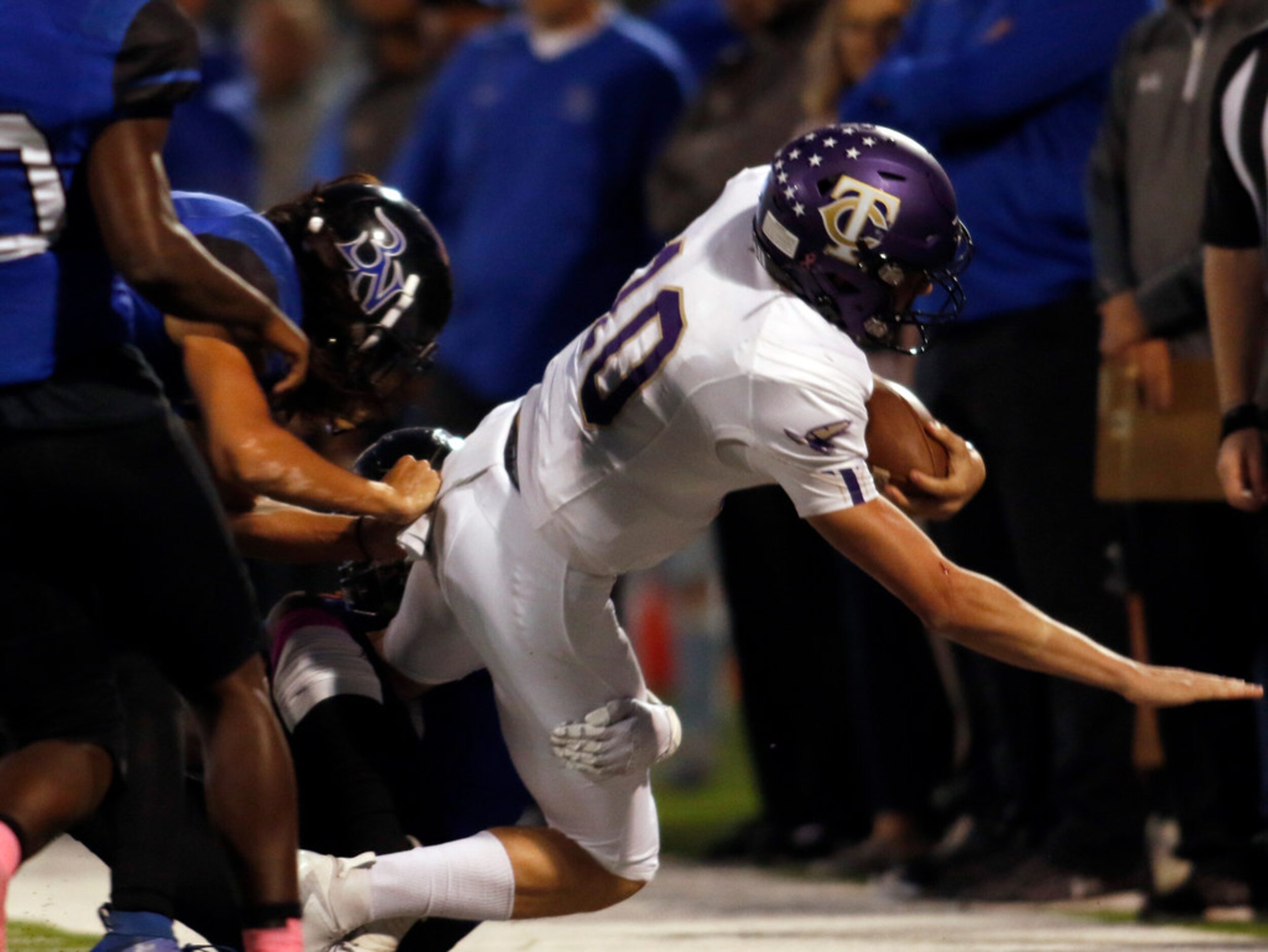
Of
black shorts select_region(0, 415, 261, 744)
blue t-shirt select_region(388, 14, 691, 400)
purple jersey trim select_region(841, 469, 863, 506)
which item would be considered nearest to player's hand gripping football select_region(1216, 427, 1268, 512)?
purple jersey trim select_region(841, 469, 863, 506)

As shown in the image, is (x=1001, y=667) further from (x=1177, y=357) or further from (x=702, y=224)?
(x=702, y=224)

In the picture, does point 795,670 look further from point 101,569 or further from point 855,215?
point 101,569

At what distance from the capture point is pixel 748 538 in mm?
5980

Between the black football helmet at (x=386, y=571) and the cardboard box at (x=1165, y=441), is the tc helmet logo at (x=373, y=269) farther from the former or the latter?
the cardboard box at (x=1165, y=441)

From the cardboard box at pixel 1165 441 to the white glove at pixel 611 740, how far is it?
1.50 meters

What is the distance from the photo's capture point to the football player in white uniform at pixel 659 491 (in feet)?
10.4

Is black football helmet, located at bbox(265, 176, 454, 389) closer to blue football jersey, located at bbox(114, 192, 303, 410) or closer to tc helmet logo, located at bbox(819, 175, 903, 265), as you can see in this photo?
blue football jersey, located at bbox(114, 192, 303, 410)

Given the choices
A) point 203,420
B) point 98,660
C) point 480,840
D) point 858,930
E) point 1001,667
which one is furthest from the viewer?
point 1001,667

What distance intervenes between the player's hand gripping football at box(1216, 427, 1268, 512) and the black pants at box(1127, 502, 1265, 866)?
1.60 feet

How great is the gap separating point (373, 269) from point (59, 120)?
83cm

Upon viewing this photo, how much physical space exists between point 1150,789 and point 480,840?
1911 millimetres

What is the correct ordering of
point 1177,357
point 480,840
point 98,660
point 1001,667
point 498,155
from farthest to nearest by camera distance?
point 498,155 → point 1001,667 → point 1177,357 → point 480,840 → point 98,660

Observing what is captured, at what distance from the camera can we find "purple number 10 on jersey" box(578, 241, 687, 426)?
3.30 metres

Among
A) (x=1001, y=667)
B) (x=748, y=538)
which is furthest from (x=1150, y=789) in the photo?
(x=748, y=538)
